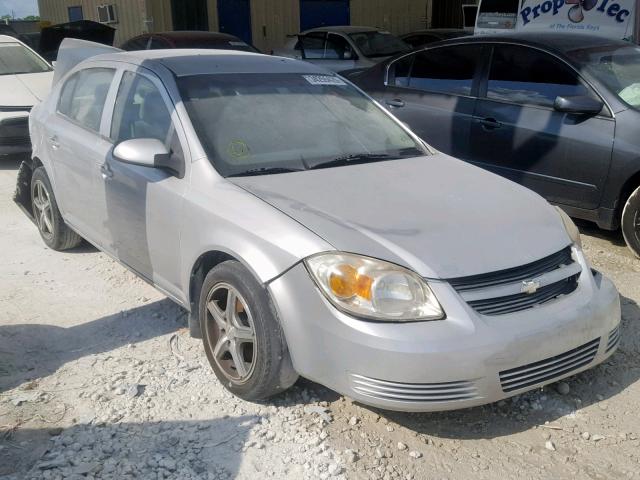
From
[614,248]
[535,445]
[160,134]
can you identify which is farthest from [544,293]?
[614,248]

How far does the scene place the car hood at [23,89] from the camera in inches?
330

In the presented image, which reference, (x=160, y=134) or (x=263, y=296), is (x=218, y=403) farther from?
(x=160, y=134)

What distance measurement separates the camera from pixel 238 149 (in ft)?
11.9

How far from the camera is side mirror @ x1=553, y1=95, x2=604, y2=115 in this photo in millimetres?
5051

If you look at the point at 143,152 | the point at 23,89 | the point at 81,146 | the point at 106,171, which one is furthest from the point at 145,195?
the point at 23,89

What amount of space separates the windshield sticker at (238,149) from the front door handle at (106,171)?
89 centimetres

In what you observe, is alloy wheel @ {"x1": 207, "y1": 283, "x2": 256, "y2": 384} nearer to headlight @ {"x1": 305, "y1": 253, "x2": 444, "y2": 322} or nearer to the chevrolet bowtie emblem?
headlight @ {"x1": 305, "y1": 253, "x2": 444, "y2": 322}

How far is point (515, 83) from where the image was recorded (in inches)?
226

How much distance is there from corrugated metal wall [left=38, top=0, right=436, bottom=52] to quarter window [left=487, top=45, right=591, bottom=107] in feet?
40.5

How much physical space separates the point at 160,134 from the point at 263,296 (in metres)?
1.30

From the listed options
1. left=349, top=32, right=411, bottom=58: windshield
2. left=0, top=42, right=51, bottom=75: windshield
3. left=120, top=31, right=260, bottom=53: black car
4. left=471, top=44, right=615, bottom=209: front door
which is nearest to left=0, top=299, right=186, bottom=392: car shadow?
left=471, top=44, right=615, bottom=209: front door

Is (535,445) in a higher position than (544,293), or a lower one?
lower

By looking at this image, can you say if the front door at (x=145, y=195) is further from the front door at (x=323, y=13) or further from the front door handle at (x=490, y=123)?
the front door at (x=323, y=13)

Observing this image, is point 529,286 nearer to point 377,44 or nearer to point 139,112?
point 139,112
